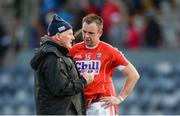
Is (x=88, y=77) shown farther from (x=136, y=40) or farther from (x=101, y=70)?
(x=136, y=40)

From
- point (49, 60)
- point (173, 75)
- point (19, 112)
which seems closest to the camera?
point (49, 60)

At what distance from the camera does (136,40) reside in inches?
678

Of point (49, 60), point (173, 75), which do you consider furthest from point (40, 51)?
point (173, 75)

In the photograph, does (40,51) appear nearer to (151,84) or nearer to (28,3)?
(151,84)

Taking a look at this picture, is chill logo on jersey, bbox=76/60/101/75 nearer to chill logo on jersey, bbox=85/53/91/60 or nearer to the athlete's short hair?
chill logo on jersey, bbox=85/53/91/60

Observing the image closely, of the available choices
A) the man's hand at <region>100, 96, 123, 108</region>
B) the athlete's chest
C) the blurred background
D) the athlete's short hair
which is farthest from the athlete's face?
the blurred background

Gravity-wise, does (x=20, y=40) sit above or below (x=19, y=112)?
above

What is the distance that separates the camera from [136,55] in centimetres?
1720

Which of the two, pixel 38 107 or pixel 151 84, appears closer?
pixel 38 107

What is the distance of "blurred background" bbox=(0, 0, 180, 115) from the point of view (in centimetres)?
1695

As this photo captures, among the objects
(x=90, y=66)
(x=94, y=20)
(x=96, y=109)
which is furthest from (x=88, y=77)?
(x=94, y=20)

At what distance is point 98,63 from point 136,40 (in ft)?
25.5

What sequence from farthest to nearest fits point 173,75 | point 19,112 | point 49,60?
point 19,112, point 173,75, point 49,60

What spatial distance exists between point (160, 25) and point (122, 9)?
2.79 feet
